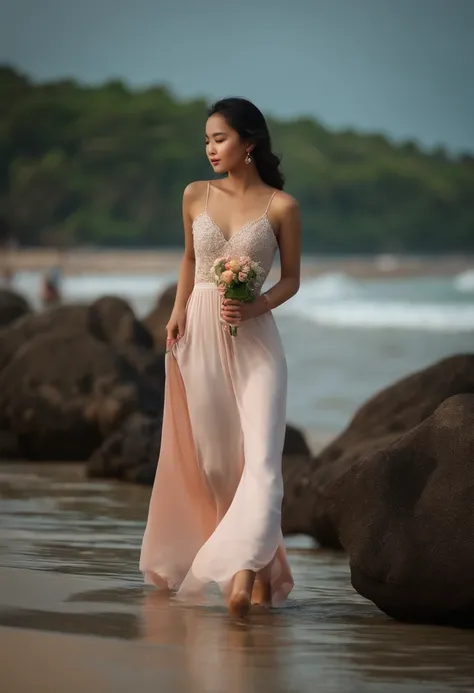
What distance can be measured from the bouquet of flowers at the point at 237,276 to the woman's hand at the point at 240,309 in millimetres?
20

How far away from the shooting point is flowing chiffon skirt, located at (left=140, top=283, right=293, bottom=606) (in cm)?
589

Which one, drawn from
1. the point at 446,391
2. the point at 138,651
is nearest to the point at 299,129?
the point at 446,391

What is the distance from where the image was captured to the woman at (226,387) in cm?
594

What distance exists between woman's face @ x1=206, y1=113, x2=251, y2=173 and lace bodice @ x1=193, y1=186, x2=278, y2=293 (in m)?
0.18

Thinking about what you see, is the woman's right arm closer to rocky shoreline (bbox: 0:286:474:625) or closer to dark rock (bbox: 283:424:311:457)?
rocky shoreline (bbox: 0:286:474:625)

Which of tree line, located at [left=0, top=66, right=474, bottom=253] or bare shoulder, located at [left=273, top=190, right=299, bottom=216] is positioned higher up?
tree line, located at [left=0, top=66, right=474, bottom=253]

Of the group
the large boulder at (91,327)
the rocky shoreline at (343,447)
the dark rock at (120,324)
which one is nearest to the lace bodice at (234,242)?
the rocky shoreline at (343,447)

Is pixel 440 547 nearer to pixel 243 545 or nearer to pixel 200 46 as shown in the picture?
pixel 243 545

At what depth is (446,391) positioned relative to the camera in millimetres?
8055

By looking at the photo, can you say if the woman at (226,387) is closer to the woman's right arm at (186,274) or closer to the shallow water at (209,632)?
the woman's right arm at (186,274)

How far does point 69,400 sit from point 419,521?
6.73 metres

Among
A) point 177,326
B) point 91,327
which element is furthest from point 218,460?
point 91,327

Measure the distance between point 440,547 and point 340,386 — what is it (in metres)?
15.9

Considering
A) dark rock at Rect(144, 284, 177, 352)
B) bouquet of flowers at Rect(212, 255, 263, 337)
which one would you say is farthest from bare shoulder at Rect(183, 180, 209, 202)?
dark rock at Rect(144, 284, 177, 352)
